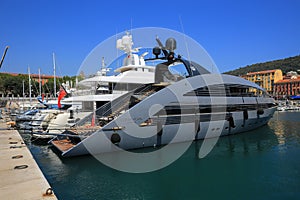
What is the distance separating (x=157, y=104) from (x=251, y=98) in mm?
12202

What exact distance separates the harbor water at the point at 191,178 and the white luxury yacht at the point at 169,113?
1.40 m

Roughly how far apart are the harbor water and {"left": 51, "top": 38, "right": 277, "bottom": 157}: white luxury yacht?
4.61 feet

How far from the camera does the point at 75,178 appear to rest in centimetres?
1010

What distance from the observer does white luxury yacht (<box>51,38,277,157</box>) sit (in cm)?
1302

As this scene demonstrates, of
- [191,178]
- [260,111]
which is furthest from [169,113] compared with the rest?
[260,111]

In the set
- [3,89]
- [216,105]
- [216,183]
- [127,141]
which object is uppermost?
[3,89]

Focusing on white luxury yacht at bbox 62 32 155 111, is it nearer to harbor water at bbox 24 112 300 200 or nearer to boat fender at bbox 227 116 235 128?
harbor water at bbox 24 112 300 200

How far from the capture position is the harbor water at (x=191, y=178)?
8555 millimetres

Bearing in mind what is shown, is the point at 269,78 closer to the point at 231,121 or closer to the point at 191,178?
the point at 231,121

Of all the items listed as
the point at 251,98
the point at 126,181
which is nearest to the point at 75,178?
the point at 126,181

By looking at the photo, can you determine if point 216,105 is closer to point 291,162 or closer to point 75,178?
point 291,162

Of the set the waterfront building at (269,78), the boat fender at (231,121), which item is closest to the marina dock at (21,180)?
the boat fender at (231,121)

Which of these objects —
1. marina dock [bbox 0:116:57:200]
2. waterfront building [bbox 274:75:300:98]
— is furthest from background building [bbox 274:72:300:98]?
marina dock [bbox 0:116:57:200]

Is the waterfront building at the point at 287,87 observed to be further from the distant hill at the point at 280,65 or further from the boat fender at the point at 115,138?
the boat fender at the point at 115,138
